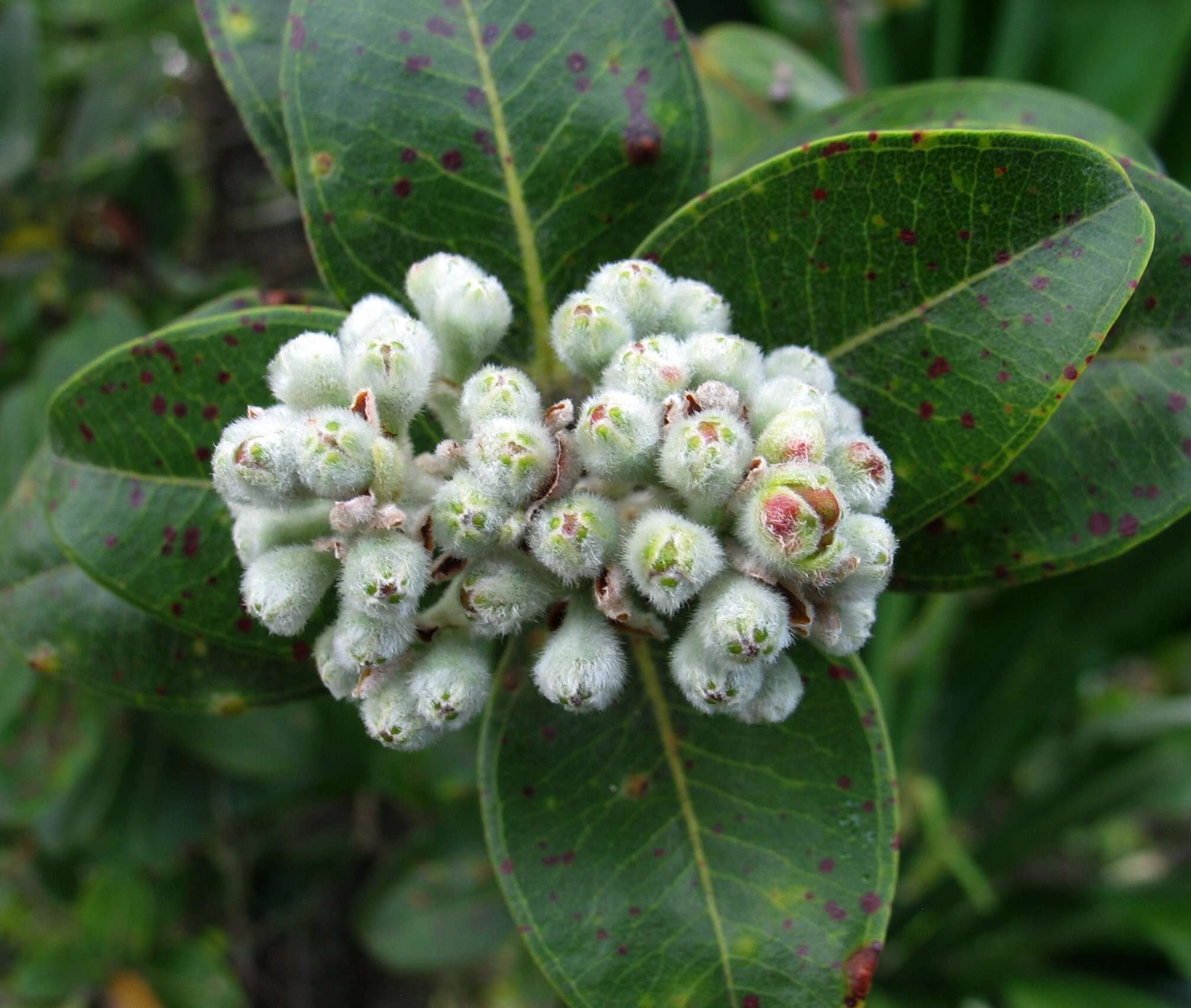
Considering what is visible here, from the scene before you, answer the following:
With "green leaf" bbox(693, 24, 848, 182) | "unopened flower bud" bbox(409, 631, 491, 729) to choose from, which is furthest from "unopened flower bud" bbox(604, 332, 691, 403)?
"green leaf" bbox(693, 24, 848, 182)

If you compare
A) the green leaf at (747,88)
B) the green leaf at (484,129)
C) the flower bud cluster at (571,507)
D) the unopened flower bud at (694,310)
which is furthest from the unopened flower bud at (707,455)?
the green leaf at (747,88)

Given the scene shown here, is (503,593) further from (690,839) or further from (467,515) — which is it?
(690,839)

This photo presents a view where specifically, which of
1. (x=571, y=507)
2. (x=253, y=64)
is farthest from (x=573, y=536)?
(x=253, y=64)

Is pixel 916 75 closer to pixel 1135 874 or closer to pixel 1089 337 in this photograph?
pixel 1089 337

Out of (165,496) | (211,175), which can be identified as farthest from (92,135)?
(165,496)

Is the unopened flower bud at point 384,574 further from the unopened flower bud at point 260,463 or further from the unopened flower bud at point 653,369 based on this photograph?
the unopened flower bud at point 653,369

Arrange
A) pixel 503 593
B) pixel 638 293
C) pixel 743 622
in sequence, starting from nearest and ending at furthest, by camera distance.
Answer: pixel 743 622 → pixel 503 593 → pixel 638 293
